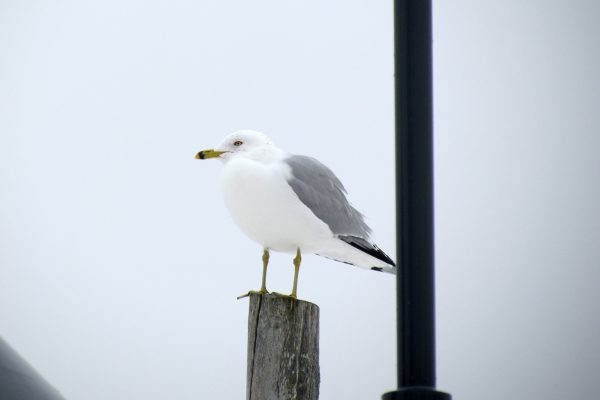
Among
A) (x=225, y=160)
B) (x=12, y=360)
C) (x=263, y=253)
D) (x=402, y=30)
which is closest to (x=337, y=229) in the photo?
(x=263, y=253)

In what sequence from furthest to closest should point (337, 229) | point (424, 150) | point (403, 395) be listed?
point (337, 229), point (424, 150), point (403, 395)

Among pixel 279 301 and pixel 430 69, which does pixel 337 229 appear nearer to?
pixel 279 301

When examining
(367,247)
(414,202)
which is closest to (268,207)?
(367,247)

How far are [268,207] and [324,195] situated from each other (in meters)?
0.60

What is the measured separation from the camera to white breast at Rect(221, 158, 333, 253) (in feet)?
17.6

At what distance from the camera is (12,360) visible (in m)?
3.87

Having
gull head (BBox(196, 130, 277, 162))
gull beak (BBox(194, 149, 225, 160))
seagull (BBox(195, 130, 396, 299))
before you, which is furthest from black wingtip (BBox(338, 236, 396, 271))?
gull beak (BBox(194, 149, 225, 160))

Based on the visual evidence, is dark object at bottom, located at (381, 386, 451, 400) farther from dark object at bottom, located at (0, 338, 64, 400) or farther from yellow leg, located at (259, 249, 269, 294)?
yellow leg, located at (259, 249, 269, 294)

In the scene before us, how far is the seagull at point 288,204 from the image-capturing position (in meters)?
5.38

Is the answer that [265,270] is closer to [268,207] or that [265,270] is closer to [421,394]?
[268,207]

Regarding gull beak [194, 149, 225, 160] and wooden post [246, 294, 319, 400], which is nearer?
wooden post [246, 294, 319, 400]

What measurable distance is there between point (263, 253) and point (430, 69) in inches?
120

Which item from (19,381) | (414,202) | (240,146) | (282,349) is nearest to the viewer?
(414,202)

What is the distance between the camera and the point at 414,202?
103 inches
